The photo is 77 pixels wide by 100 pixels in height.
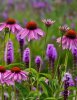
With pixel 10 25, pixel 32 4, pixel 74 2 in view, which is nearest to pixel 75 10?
pixel 74 2

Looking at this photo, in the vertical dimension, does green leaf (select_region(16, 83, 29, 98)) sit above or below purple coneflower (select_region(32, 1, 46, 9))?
below

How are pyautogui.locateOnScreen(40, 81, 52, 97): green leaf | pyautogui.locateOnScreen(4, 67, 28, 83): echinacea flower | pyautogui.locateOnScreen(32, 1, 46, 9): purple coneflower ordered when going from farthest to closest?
pyautogui.locateOnScreen(32, 1, 46, 9): purple coneflower, pyautogui.locateOnScreen(40, 81, 52, 97): green leaf, pyautogui.locateOnScreen(4, 67, 28, 83): echinacea flower

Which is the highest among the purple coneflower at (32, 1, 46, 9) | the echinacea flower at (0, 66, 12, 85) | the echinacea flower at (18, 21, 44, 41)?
the purple coneflower at (32, 1, 46, 9)

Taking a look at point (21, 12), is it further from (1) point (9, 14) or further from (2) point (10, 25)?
(2) point (10, 25)

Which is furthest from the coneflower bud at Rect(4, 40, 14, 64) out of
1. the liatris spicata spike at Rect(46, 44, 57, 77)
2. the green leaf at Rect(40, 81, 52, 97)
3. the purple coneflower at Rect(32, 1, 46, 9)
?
the purple coneflower at Rect(32, 1, 46, 9)

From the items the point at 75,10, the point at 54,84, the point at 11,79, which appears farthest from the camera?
the point at 75,10

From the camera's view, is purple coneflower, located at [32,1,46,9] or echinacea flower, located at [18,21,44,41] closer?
echinacea flower, located at [18,21,44,41]

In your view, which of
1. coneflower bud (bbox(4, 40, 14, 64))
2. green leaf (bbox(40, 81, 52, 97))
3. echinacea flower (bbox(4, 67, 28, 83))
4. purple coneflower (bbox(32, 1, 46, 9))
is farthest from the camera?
purple coneflower (bbox(32, 1, 46, 9))

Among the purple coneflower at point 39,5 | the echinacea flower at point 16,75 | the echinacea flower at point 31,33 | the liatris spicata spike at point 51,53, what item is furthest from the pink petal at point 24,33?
the purple coneflower at point 39,5

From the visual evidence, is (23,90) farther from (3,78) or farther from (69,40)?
(69,40)

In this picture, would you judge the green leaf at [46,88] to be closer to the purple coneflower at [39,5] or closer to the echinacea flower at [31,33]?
the echinacea flower at [31,33]

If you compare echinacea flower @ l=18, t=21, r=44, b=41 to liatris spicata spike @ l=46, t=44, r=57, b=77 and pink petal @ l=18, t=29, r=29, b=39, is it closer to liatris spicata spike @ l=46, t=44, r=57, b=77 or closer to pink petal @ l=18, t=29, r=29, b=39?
pink petal @ l=18, t=29, r=29, b=39
